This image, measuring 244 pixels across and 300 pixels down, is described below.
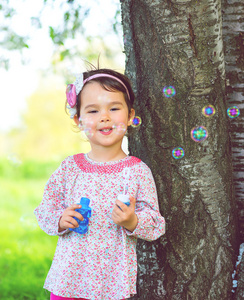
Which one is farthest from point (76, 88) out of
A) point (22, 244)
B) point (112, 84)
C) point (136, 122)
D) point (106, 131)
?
point (22, 244)

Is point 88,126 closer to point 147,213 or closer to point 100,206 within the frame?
point 100,206

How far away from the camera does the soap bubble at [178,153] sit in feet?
7.59

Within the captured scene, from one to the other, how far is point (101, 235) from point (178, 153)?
675 millimetres

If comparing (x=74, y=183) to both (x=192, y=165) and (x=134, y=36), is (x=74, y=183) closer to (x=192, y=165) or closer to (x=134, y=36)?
(x=192, y=165)

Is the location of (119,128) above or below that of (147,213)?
→ above

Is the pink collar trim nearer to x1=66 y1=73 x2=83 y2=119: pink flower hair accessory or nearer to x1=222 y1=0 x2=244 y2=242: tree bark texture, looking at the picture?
x1=66 y1=73 x2=83 y2=119: pink flower hair accessory

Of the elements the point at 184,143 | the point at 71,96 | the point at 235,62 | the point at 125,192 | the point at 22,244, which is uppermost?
the point at 235,62

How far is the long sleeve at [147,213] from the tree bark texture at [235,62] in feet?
2.57

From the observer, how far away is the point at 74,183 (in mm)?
2100

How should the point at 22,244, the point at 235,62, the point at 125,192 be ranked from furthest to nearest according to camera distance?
the point at 22,244, the point at 235,62, the point at 125,192

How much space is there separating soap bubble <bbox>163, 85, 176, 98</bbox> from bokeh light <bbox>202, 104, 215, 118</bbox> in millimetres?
199

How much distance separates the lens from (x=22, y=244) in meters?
4.87

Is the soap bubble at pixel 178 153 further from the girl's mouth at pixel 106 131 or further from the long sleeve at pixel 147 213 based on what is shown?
the girl's mouth at pixel 106 131

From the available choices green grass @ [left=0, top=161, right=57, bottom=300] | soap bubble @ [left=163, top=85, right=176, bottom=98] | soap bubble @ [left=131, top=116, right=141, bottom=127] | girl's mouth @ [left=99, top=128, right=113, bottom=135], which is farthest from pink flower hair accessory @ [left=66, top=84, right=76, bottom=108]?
green grass @ [left=0, top=161, right=57, bottom=300]
